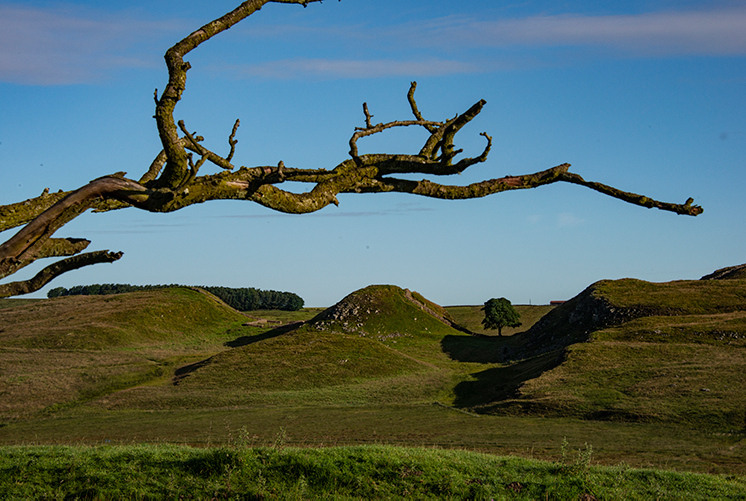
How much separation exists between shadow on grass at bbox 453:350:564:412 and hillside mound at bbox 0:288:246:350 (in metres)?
55.1

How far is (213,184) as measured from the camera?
733 centimetres

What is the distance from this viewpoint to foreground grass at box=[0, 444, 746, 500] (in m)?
14.9

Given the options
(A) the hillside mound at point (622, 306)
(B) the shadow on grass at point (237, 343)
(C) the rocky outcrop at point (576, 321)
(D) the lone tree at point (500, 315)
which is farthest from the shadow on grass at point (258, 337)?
(A) the hillside mound at point (622, 306)

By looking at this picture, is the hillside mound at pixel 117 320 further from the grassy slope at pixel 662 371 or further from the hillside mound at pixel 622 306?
the grassy slope at pixel 662 371

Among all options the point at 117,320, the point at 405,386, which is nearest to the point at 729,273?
the point at 405,386

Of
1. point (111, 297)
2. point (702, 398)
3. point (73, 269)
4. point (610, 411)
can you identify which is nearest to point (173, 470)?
point (73, 269)

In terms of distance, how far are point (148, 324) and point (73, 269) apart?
329 feet

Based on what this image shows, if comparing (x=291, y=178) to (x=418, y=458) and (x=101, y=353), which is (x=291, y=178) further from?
(x=101, y=353)

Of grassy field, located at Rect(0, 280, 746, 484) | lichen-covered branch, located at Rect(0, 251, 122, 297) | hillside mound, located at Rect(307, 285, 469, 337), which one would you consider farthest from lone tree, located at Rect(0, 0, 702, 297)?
hillside mound, located at Rect(307, 285, 469, 337)

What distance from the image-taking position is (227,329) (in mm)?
109125

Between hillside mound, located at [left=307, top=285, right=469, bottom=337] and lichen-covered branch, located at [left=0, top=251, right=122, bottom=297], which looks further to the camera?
hillside mound, located at [left=307, top=285, right=469, bottom=337]

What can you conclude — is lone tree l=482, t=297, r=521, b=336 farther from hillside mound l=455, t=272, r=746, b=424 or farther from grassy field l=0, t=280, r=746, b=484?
hillside mound l=455, t=272, r=746, b=424

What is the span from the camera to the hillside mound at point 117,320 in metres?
86.6

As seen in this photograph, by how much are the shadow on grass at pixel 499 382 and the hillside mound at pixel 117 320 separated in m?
55.1
